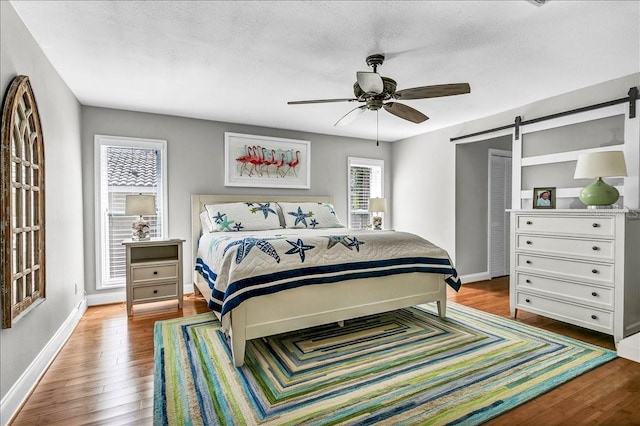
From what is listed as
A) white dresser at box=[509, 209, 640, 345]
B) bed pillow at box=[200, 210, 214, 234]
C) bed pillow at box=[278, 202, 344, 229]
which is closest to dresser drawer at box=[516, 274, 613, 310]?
white dresser at box=[509, 209, 640, 345]

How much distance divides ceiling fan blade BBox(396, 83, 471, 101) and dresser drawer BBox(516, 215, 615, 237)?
5.12 ft

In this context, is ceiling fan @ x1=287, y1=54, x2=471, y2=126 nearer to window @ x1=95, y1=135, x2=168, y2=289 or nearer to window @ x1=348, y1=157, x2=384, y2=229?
window @ x1=95, y1=135, x2=168, y2=289

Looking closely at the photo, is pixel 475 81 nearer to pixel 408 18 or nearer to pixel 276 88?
pixel 408 18

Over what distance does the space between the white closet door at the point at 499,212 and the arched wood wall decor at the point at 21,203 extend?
18.0 ft

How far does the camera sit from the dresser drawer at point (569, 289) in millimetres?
2732

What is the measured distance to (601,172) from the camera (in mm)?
2762

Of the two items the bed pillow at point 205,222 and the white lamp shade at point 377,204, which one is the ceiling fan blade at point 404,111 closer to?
the white lamp shade at point 377,204

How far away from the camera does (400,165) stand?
5902 mm

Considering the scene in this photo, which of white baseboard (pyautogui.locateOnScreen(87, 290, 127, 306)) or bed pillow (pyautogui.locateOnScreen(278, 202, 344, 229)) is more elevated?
bed pillow (pyautogui.locateOnScreen(278, 202, 344, 229))

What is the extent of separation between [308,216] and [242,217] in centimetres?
88

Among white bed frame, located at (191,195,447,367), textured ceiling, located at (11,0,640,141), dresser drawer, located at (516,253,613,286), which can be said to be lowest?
white bed frame, located at (191,195,447,367)

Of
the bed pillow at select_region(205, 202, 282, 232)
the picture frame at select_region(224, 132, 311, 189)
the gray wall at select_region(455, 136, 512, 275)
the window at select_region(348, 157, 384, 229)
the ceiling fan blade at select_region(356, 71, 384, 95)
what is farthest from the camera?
the window at select_region(348, 157, 384, 229)

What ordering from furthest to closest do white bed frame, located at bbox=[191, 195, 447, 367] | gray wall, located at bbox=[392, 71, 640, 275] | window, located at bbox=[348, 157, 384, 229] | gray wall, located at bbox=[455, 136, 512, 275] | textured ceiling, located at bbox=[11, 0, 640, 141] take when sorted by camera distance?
window, located at bbox=[348, 157, 384, 229]
gray wall, located at bbox=[455, 136, 512, 275]
gray wall, located at bbox=[392, 71, 640, 275]
white bed frame, located at bbox=[191, 195, 447, 367]
textured ceiling, located at bbox=[11, 0, 640, 141]

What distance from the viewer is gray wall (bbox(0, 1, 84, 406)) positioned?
6.25 ft
